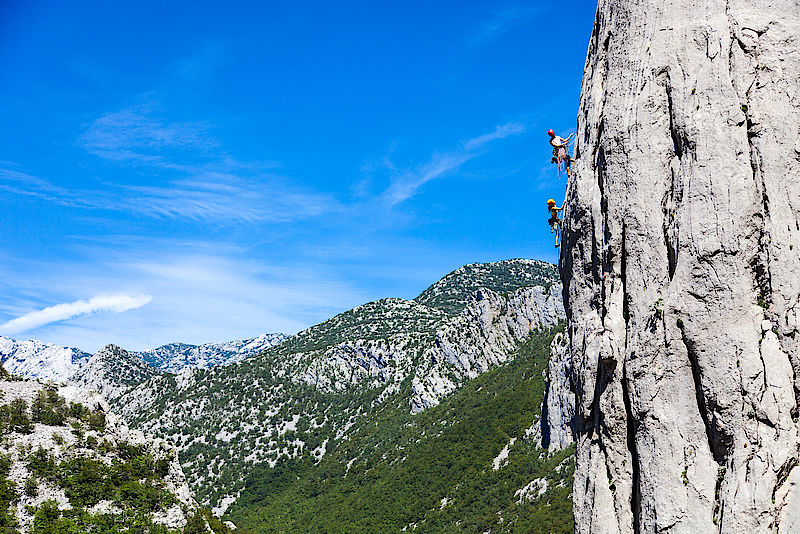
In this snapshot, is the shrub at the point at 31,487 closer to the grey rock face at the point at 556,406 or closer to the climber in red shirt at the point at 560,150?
the climber in red shirt at the point at 560,150

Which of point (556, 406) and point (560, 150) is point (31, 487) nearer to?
point (560, 150)

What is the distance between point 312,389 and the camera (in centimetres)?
14862

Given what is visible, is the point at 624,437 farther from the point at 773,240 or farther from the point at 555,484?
the point at 555,484

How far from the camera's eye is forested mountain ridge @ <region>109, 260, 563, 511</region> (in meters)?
129

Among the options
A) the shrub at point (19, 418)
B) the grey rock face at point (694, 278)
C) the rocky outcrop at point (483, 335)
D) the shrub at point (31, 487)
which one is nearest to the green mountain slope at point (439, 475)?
the rocky outcrop at point (483, 335)

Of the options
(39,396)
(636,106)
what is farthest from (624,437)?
(39,396)

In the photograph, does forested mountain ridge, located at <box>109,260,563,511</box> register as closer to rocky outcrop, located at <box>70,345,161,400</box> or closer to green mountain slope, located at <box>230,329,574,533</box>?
green mountain slope, located at <box>230,329,574,533</box>

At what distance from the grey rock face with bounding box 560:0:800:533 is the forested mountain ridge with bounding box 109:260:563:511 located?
11298 cm

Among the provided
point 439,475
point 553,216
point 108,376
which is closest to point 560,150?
point 553,216

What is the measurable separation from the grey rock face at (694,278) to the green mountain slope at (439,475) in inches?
1940

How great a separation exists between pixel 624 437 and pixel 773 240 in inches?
238

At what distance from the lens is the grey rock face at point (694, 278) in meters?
11.6

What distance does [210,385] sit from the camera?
15238cm

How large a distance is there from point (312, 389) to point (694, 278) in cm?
14390
